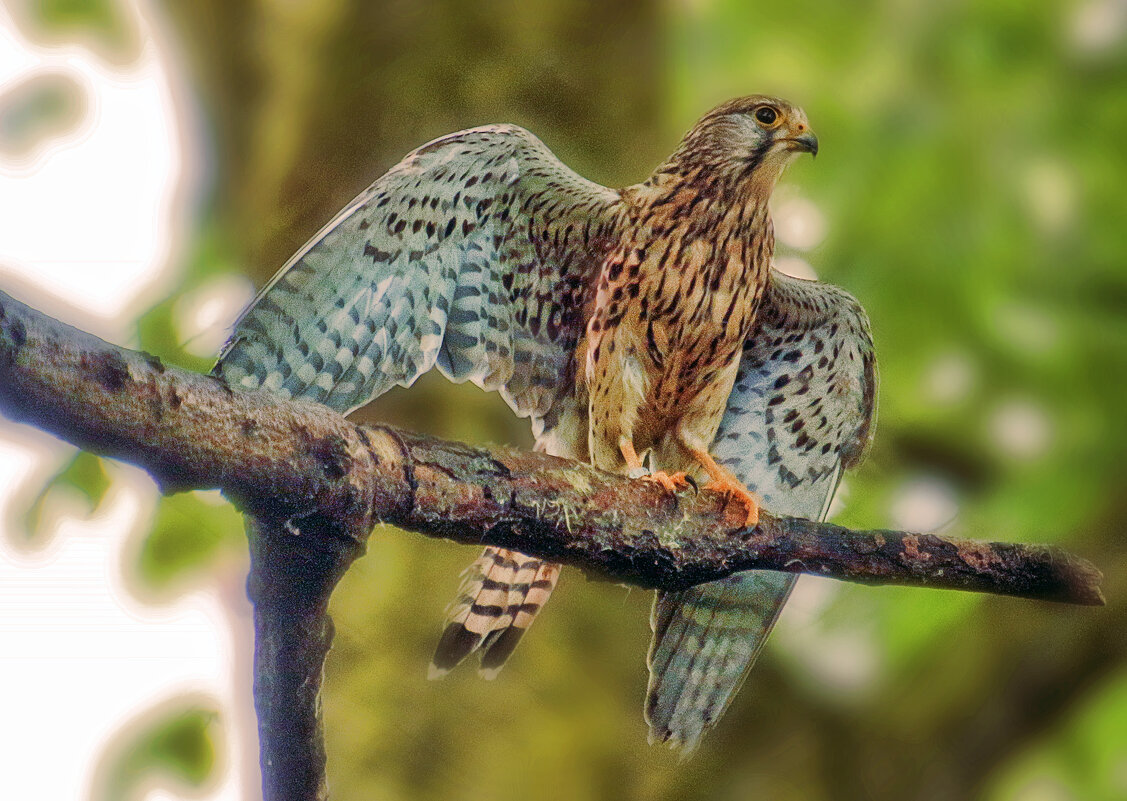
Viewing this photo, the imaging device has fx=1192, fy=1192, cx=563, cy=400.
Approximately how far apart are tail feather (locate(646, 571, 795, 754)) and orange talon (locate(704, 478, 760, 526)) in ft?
0.61

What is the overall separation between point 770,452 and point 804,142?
561mm

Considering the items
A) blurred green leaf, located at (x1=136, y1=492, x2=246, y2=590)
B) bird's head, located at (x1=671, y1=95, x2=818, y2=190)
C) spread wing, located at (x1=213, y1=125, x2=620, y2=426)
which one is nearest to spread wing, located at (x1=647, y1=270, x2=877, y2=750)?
bird's head, located at (x1=671, y1=95, x2=818, y2=190)

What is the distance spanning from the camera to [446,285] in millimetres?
1812

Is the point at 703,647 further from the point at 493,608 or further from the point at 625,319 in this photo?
the point at 625,319

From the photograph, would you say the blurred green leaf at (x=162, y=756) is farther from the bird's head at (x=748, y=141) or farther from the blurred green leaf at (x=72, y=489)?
the bird's head at (x=748, y=141)

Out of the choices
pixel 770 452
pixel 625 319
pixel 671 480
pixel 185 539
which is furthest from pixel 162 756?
pixel 770 452

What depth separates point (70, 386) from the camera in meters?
0.99

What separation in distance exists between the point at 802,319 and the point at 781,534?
0.51m

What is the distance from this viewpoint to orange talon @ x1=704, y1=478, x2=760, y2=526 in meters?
1.51

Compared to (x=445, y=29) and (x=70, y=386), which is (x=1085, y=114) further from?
(x=70, y=386)

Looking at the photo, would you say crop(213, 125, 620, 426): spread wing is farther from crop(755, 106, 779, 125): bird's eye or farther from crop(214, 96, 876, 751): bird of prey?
crop(755, 106, 779, 125): bird's eye

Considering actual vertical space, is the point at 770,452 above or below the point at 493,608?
above

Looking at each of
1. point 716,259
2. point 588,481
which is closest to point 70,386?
point 588,481

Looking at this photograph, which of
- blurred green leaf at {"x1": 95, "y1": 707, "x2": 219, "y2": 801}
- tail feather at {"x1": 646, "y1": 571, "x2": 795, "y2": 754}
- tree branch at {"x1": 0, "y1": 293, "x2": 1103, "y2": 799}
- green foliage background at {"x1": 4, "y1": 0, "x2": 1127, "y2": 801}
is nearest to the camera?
tree branch at {"x1": 0, "y1": 293, "x2": 1103, "y2": 799}
